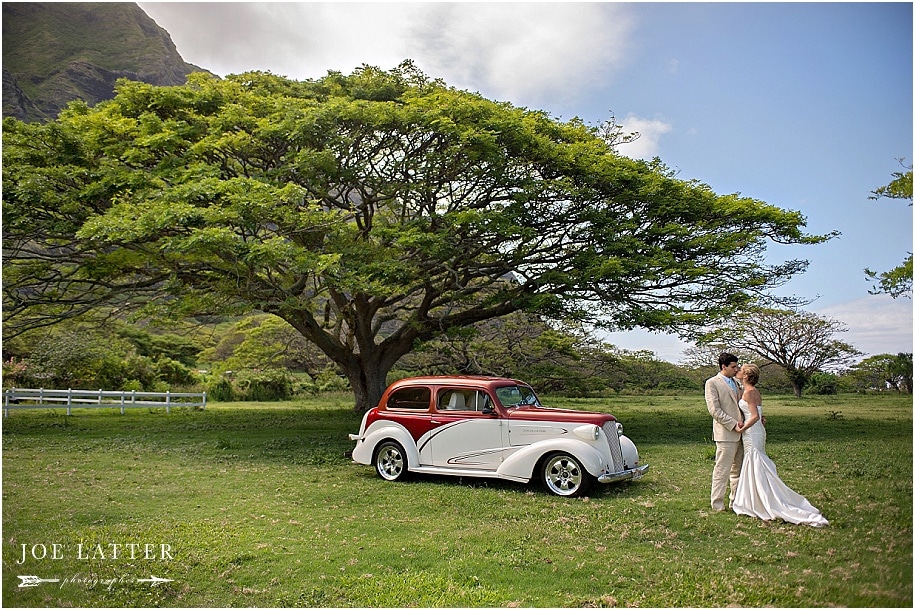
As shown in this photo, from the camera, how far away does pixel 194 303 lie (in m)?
15.2

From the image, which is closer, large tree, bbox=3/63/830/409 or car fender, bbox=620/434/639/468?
car fender, bbox=620/434/639/468

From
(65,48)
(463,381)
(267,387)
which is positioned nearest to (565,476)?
(463,381)

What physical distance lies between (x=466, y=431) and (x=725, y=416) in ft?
12.0

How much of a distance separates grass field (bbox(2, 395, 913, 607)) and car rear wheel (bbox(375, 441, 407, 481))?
26cm

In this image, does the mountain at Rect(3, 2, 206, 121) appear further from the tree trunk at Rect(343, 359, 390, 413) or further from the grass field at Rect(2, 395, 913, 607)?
the tree trunk at Rect(343, 359, 390, 413)

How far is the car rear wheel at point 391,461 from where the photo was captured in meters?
10.5

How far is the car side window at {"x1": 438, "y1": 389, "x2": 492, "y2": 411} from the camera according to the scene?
33.2 feet

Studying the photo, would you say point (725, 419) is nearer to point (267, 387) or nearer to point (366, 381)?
point (366, 381)

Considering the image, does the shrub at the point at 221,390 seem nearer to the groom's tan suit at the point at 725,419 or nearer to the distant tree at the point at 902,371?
the groom's tan suit at the point at 725,419

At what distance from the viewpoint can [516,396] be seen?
10.4m

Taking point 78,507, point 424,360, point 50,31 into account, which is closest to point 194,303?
point 50,31

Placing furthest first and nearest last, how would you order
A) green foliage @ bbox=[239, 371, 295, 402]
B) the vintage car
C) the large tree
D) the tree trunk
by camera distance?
green foliage @ bbox=[239, 371, 295, 402] < the tree trunk < the large tree < the vintage car

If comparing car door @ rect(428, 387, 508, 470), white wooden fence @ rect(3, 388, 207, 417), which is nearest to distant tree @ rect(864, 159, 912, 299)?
car door @ rect(428, 387, 508, 470)

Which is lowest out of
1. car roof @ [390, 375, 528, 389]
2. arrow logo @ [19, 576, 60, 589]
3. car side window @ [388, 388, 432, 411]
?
arrow logo @ [19, 576, 60, 589]
